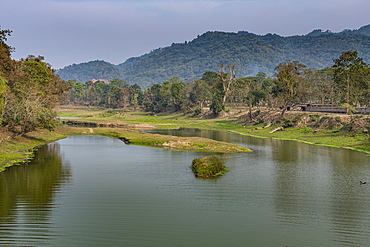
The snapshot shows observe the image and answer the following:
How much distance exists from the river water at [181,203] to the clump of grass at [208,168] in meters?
1.01

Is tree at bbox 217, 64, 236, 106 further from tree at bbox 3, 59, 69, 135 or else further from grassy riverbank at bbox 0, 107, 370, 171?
tree at bbox 3, 59, 69, 135

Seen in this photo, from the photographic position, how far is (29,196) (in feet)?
99.3

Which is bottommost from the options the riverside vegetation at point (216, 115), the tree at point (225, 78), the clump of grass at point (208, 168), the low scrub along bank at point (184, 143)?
the clump of grass at point (208, 168)

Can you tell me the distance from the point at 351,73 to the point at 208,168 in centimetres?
6086

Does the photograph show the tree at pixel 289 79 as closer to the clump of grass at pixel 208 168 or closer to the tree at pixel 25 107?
the clump of grass at pixel 208 168

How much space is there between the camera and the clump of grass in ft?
125

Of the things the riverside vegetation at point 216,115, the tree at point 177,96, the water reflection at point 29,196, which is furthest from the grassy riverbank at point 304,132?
the water reflection at point 29,196

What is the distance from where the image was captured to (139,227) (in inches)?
928

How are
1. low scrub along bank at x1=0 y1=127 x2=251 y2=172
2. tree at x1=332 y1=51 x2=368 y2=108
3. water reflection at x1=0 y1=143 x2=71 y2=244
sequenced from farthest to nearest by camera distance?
tree at x1=332 y1=51 x2=368 y2=108
low scrub along bank at x1=0 y1=127 x2=251 y2=172
water reflection at x1=0 y1=143 x2=71 y2=244

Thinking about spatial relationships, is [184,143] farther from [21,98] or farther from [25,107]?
[21,98]

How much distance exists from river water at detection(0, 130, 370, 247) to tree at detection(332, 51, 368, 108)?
138 ft

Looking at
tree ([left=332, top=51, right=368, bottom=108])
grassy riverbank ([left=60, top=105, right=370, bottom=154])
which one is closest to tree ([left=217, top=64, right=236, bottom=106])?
grassy riverbank ([left=60, top=105, right=370, bottom=154])

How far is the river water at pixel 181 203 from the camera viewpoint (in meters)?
22.2

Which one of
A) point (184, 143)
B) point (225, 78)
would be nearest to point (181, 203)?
point (184, 143)
